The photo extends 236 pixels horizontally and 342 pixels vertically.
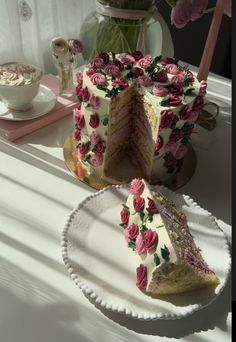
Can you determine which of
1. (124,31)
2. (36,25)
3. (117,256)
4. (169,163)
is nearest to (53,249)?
(117,256)

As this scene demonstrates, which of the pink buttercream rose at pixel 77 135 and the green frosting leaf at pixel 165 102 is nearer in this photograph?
the green frosting leaf at pixel 165 102

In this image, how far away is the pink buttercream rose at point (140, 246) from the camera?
88 cm

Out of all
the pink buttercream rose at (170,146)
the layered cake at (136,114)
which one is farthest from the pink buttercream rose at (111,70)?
the pink buttercream rose at (170,146)

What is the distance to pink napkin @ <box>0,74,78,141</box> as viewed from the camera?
4.08 ft

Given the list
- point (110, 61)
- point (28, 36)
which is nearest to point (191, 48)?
point (28, 36)

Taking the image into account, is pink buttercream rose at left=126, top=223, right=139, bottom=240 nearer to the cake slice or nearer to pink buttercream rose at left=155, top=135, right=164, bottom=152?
the cake slice

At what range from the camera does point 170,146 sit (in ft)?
3.56

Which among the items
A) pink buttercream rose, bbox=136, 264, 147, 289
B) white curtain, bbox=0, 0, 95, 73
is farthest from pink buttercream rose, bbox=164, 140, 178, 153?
white curtain, bbox=0, 0, 95, 73

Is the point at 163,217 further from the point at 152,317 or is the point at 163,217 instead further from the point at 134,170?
the point at 134,170

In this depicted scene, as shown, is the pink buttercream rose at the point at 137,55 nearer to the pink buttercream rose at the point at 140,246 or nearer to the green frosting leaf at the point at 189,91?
the green frosting leaf at the point at 189,91

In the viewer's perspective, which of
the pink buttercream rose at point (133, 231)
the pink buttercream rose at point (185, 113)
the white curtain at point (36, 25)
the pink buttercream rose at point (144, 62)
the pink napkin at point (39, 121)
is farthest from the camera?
the white curtain at point (36, 25)

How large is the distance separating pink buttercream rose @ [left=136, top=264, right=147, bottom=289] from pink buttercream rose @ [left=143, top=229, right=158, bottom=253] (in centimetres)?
4

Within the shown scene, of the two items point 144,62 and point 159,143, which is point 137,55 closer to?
point 144,62

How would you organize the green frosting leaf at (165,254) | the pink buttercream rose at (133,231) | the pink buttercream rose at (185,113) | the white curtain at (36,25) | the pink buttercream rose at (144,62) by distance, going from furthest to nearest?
the white curtain at (36,25) < the pink buttercream rose at (144,62) < the pink buttercream rose at (185,113) < the pink buttercream rose at (133,231) < the green frosting leaf at (165,254)
